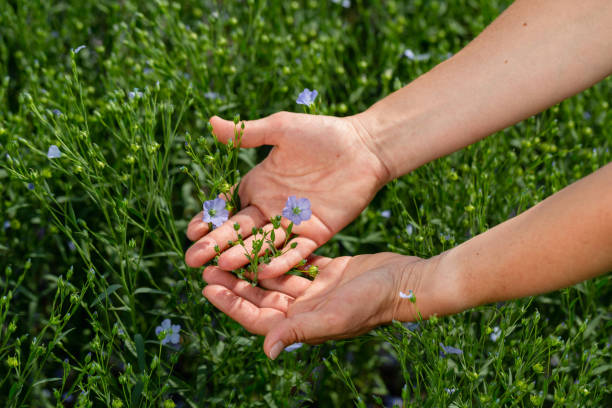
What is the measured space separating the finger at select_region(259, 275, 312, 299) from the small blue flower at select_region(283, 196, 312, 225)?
18 cm

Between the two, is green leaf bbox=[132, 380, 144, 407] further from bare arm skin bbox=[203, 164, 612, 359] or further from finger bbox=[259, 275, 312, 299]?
finger bbox=[259, 275, 312, 299]

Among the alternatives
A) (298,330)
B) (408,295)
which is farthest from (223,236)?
(408,295)

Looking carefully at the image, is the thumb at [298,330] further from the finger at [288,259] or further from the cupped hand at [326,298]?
the finger at [288,259]

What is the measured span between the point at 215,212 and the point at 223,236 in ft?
0.27

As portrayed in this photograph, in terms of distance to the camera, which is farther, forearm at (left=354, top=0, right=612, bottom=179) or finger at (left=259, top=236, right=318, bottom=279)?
forearm at (left=354, top=0, right=612, bottom=179)

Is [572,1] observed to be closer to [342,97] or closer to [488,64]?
[488,64]

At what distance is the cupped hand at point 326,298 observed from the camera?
5.18 ft

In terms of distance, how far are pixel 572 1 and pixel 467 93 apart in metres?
0.46

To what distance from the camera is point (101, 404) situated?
1894 mm

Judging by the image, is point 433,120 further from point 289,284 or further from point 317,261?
point 289,284

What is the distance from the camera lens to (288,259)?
1856 millimetres

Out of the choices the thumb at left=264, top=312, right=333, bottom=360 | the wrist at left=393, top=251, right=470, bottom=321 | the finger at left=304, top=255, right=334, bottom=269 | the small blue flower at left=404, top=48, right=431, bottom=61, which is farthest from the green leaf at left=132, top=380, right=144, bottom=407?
the small blue flower at left=404, top=48, right=431, bottom=61

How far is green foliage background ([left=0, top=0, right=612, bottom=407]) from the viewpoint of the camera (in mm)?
1707

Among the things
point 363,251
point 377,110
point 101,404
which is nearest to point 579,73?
point 377,110
